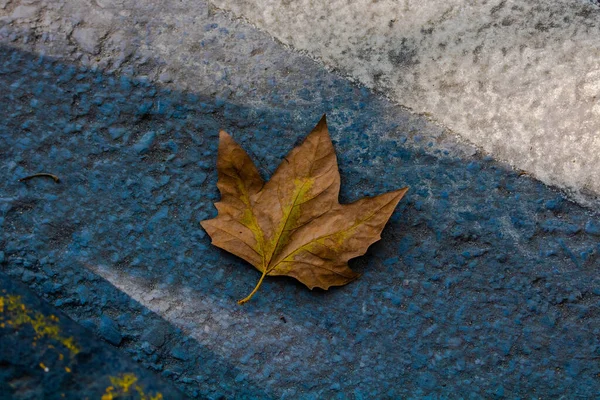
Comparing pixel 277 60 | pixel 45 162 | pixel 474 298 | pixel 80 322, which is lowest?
pixel 80 322

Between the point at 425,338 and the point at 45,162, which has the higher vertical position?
the point at 425,338

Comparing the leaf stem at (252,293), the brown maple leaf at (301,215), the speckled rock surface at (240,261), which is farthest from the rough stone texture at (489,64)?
the leaf stem at (252,293)

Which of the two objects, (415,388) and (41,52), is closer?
(415,388)

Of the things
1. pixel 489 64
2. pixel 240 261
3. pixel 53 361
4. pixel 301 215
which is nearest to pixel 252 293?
pixel 240 261

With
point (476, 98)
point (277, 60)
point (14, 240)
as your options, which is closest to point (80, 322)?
point (14, 240)

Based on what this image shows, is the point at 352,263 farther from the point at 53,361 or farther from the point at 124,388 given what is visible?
the point at 53,361

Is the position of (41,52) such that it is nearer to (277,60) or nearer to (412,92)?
(277,60)

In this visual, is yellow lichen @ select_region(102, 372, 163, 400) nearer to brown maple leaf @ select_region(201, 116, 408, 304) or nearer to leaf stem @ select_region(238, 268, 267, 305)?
leaf stem @ select_region(238, 268, 267, 305)
